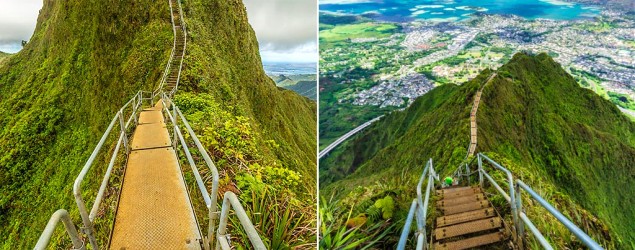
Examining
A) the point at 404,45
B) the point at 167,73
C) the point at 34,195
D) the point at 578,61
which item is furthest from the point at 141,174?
the point at 578,61

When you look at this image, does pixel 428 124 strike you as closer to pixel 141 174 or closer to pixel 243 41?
pixel 243 41

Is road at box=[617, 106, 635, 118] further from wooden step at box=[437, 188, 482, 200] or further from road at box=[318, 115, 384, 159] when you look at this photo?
wooden step at box=[437, 188, 482, 200]

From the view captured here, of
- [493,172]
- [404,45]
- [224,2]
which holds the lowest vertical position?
[493,172]

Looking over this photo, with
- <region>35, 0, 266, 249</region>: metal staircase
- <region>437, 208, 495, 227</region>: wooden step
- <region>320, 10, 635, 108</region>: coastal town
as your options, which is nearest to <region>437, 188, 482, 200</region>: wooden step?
<region>437, 208, 495, 227</region>: wooden step

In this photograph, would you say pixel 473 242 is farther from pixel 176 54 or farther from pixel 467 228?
pixel 176 54

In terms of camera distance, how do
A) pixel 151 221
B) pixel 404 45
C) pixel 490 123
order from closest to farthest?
pixel 151 221 < pixel 490 123 < pixel 404 45

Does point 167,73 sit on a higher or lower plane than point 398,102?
higher
